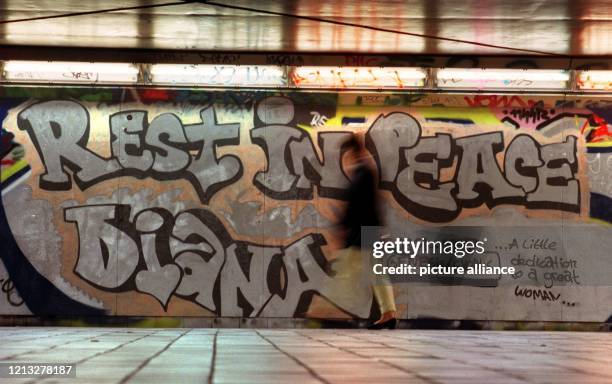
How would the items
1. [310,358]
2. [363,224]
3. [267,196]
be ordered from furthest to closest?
[267,196]
[363,224]
[310,358]

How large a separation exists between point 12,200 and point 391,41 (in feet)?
19.3

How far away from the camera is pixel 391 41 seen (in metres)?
13.7

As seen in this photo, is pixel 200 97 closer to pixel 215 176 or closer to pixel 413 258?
pixel 215 176

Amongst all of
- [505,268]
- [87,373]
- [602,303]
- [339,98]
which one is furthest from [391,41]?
[87,373]

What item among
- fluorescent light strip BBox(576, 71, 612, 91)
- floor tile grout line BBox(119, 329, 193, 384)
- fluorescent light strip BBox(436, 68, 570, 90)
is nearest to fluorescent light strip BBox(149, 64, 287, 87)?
fluorescent light strip BBox(436, 68, 570, 90)

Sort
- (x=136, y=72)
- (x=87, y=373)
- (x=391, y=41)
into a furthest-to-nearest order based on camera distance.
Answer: (x=136, y=72) < (x=391, y=41) < (x=87, y=373)

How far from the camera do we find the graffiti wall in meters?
14.9

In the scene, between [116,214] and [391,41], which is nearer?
[391,41]

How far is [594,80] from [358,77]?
11.1 ft

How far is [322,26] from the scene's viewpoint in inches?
502

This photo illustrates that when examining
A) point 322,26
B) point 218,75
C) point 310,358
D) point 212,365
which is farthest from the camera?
point 218,75

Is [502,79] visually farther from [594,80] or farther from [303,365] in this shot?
[303,365]

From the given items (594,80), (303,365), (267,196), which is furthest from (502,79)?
(303,365)

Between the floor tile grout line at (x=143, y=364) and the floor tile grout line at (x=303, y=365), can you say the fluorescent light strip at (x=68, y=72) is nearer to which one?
the floor tile grout line at (x=143, y=364)
